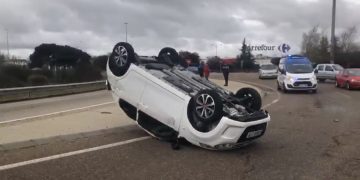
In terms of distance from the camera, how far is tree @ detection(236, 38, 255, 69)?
103 m

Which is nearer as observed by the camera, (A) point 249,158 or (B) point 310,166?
(B) point 310,166

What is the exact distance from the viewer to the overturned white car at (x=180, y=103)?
7973mm

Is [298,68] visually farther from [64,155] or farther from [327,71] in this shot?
[64,155]

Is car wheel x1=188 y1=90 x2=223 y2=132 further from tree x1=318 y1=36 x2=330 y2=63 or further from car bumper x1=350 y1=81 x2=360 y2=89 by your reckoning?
tree x1=318 y1=36 x2=330 y2=63

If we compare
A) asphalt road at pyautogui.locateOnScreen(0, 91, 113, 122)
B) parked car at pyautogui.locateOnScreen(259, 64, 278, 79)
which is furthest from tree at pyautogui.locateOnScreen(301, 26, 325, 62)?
asphalt road at pyautogui.locateOnScreen(0, 91, 113, 122)

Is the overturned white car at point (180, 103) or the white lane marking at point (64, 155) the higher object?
the overturned white car at point (180, 103)

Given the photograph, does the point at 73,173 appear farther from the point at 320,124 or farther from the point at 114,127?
the point at 320,124

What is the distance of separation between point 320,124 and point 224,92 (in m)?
4.18

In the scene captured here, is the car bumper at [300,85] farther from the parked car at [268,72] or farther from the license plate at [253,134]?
the parked car at [268,72]

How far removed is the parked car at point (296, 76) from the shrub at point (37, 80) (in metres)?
16.5

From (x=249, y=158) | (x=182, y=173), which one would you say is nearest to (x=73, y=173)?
(x=182, y=173)

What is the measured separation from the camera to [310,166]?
294 inches

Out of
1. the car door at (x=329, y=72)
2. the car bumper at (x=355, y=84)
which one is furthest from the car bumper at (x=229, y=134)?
the car door at (x=329, y=72)

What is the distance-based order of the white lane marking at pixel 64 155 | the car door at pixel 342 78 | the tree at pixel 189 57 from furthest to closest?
1. the car door at pixel 342 78
2. the tree at pixel 189 57
3. the white lane marking at pixel 64 155
